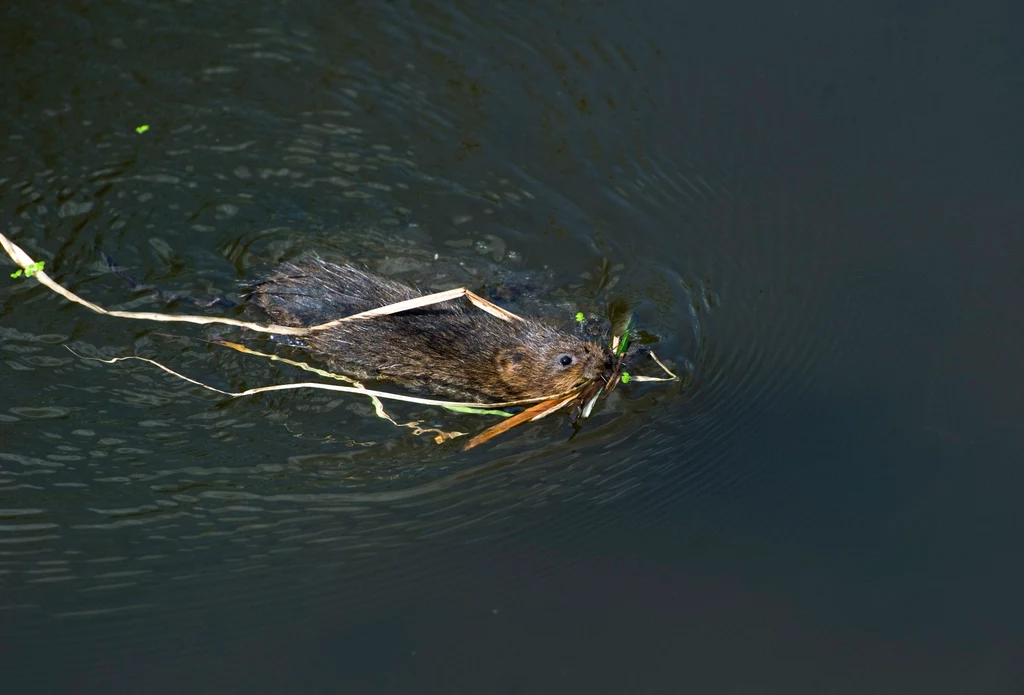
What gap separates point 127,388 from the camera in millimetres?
5512

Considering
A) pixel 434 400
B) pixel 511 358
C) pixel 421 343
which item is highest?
pixel 511 358

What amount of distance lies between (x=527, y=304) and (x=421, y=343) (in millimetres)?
725

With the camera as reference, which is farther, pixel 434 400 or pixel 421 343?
pixel 421 343

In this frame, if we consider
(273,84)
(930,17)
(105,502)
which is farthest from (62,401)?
(930,17)

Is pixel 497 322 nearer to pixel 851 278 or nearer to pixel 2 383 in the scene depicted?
pixel 851 278

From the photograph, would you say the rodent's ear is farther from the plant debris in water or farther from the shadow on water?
the shadow on water

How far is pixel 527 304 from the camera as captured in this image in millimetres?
5984

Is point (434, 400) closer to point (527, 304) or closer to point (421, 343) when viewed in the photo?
point (421, 343)

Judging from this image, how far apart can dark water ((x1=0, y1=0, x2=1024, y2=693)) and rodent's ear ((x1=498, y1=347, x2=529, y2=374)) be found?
0.37 m

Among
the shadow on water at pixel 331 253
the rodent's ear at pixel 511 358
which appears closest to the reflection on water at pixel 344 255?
the shadow on water at pixel 331 253

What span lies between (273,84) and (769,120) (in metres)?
3.14

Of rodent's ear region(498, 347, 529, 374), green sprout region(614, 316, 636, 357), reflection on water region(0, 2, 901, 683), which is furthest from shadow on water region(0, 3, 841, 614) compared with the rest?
rodent's ear region(498, 347, 529, 374)

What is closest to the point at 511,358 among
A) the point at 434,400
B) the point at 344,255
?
the point at 434,400

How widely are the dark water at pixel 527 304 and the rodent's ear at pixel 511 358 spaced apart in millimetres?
367
